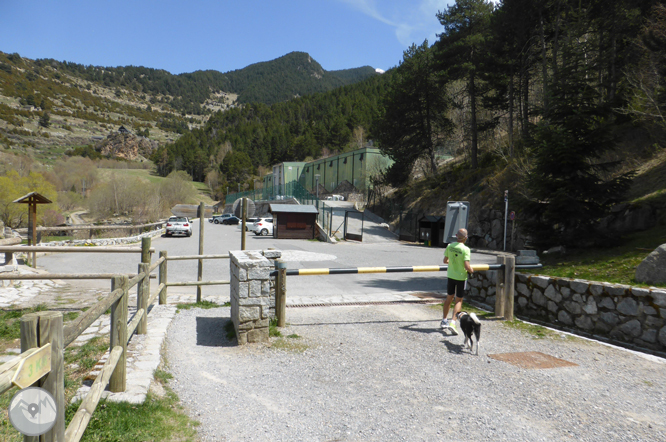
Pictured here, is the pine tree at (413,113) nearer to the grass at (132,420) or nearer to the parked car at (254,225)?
the parked car at (254,225)

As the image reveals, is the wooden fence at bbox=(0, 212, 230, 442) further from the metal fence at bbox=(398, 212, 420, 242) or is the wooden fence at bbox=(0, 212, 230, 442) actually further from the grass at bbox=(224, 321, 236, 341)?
the metal fence at bbox=(398, 212, 420, 242)

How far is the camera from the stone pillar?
18.9 feet

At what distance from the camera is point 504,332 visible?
22.0ft

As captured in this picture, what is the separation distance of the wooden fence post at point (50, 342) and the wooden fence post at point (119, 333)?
1.67m

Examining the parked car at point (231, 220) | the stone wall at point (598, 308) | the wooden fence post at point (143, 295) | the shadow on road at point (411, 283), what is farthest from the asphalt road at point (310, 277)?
the parked car at point (231, 220)

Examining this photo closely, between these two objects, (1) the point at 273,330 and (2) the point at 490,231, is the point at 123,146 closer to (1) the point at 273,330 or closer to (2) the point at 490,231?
(2) the point at 490,231

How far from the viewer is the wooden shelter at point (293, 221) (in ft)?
102

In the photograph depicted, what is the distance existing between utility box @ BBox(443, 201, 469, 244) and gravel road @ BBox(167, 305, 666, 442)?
14.6 metres

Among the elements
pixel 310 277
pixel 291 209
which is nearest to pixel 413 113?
pixel 291 209

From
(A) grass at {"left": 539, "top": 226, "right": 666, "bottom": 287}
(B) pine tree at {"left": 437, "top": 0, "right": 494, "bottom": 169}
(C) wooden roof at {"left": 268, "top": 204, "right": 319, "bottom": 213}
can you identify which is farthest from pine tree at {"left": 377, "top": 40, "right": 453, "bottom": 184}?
(A) grass at {"left": 539, "top": 226, "right": 666, "bottom": 287}

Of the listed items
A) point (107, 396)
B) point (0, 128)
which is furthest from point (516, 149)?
point (0, 128)

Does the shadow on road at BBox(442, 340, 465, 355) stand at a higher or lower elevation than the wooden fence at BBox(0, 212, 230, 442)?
lower

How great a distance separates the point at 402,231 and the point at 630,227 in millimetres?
22372

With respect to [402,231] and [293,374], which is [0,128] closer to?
[402,231]
